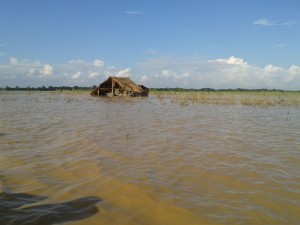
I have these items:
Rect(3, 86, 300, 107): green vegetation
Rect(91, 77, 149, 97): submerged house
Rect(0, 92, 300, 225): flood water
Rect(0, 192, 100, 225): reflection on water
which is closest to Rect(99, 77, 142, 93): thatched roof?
Rect(91, 77, 149, 97): submerged house

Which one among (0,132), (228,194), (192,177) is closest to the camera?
(228,194)

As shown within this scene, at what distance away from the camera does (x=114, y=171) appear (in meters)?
5.30

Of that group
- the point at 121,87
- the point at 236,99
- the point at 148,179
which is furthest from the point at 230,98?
the point at 148,179

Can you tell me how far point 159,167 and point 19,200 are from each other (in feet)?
7.96

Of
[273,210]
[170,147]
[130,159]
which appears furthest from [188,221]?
[170,147]

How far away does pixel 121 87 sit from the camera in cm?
3572

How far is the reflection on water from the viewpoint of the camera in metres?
3.35

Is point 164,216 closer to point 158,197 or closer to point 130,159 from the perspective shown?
point 158,197

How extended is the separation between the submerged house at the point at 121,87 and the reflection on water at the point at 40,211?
104ft

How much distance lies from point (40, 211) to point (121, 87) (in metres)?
32.5

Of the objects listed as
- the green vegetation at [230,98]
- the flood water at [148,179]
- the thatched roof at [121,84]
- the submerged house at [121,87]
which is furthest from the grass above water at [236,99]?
the flood water at [148,179]

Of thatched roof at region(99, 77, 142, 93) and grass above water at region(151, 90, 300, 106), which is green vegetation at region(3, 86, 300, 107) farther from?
thatched roof at region(99, 77, 142, 93)

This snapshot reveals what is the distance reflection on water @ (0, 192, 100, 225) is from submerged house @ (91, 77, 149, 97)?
1245 inches

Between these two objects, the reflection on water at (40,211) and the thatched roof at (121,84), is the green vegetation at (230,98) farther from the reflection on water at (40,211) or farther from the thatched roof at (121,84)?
the reflection on water at (40,211)
